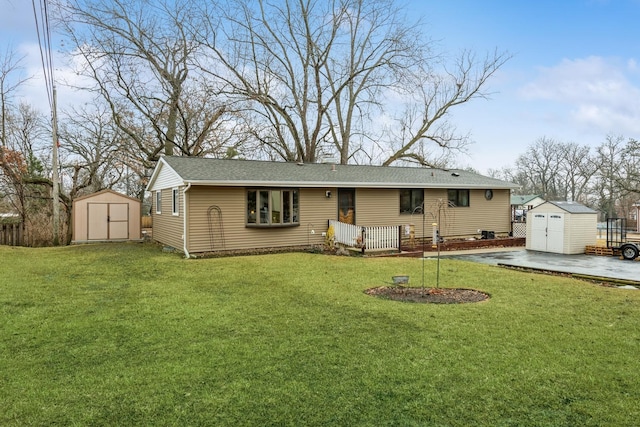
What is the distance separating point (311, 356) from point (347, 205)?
11.8 metres

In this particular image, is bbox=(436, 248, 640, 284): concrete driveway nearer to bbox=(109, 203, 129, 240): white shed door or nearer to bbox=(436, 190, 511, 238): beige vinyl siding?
bbox=(436, 190, 511, 238): beige vinyl siding

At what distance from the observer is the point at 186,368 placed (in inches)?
160

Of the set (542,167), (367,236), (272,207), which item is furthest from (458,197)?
(542,167)

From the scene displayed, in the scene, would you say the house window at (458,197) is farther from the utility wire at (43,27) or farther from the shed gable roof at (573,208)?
the utility wire at (43,27)

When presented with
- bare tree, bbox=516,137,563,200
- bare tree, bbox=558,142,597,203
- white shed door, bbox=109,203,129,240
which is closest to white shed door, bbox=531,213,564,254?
white shed door, bbox=109,203,129,240

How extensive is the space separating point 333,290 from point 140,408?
4.93m

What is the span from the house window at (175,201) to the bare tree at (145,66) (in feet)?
28.4

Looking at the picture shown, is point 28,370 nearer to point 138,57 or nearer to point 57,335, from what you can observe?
point 57,335

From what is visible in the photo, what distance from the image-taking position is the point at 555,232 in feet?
49.2

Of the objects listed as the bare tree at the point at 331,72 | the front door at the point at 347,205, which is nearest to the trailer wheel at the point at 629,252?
the front door at the point at 347,205

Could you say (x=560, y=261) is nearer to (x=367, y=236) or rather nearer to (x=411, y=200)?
(x=367, y=236)

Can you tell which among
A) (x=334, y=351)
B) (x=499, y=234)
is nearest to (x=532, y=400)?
(x=334, y=351)

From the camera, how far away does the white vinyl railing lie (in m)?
14.0

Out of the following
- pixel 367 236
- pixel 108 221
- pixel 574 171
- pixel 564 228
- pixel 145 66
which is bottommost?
pixel 367 236
